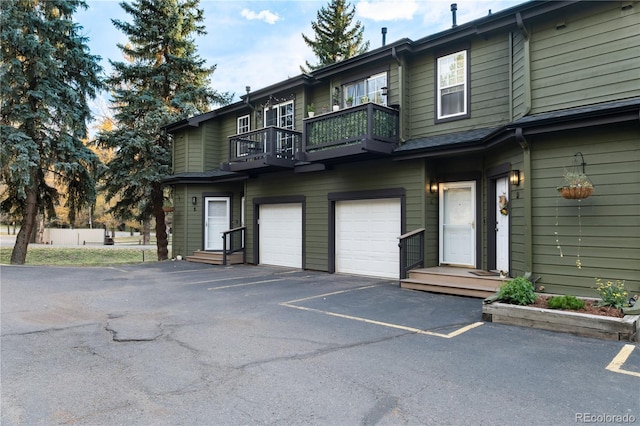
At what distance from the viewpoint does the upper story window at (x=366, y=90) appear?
1019 cm

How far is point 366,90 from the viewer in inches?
416

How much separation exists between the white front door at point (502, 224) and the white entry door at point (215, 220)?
9.95 meters

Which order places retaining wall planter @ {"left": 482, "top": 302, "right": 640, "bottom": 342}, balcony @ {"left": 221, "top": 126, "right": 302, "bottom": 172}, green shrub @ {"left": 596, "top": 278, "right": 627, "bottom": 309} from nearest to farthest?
retaining wall planter @ {"left": 482, "top": 302, "right": 640, "bottom": 342}
green shrub @ {"left": 596, "top": 278, "right": 627, "bottom": 309}
balcony @ {"left": 221, "top": 126, "right": 302, "bottom": 172}

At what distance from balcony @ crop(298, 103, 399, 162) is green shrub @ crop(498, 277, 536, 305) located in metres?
4.35

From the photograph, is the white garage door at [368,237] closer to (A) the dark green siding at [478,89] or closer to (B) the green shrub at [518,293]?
(A) the dark green siding at [478,89]

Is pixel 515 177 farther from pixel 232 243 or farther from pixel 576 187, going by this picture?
pixel 232 243

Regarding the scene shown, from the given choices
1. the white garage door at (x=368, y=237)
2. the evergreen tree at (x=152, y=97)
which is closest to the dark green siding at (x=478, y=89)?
the white garage door at (x=368, y=237)

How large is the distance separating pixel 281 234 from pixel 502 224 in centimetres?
687

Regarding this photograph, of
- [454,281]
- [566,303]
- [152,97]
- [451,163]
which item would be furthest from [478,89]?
[152,97]

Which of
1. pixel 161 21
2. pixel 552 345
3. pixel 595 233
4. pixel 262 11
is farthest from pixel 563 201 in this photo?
pixel 161 21

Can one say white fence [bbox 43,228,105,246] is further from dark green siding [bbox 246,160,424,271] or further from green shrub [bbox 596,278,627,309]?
green shrub [bbox 596,278,627,309]

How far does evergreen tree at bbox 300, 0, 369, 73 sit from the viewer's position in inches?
944

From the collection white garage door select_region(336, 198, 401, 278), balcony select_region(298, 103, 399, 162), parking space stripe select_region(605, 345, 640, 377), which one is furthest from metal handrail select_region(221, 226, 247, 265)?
parking space stripe select_region(605, 345, 640, 377)

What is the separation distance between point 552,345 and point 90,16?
63.1 ft
